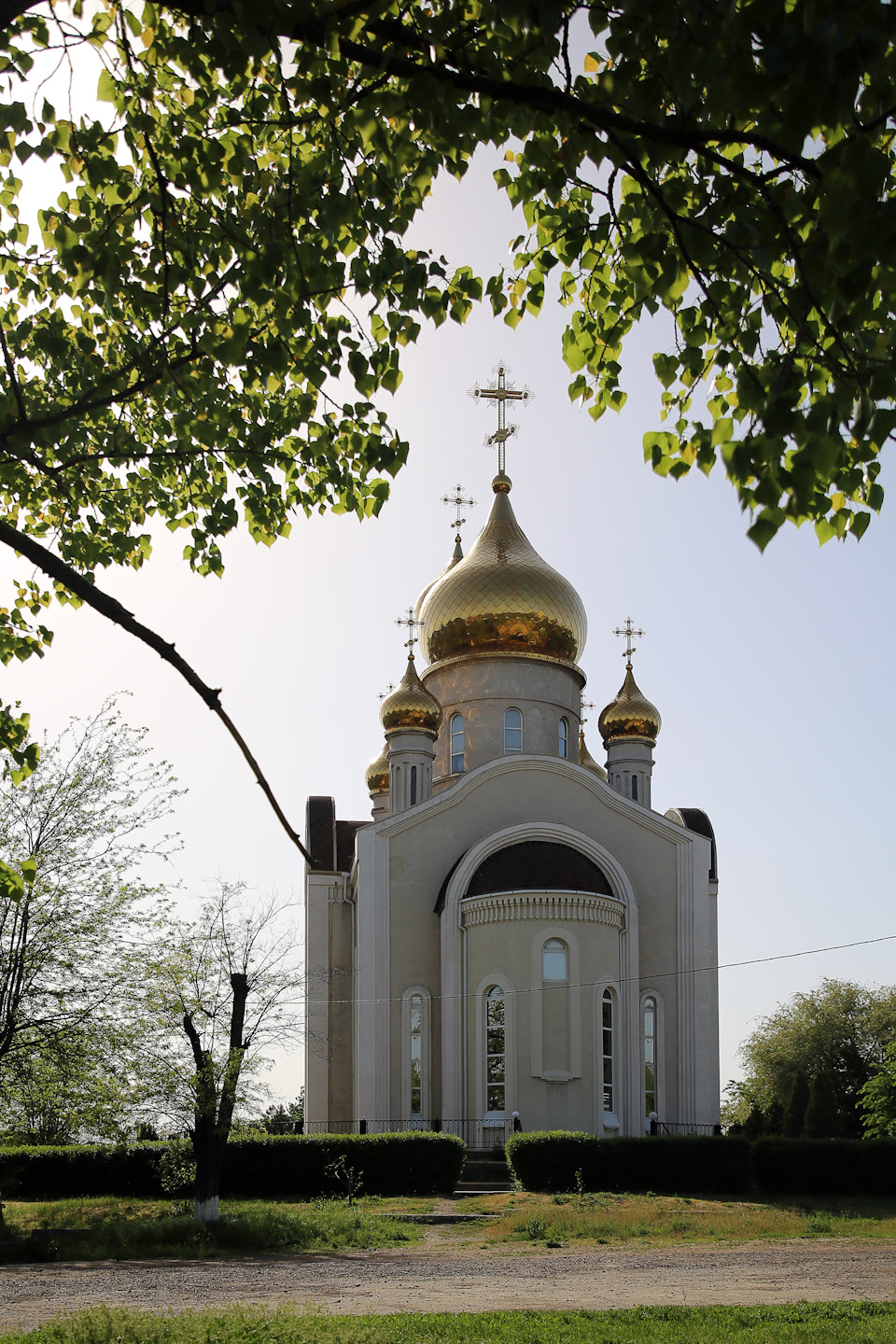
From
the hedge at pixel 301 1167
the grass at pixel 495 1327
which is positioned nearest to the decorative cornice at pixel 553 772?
the hedge at pixel 301 1167

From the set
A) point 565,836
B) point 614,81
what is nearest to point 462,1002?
point 565,836

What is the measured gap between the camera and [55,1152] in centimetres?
2092

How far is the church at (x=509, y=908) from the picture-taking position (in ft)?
77.6

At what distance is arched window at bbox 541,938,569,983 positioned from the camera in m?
23.6

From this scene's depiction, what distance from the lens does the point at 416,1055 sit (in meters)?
25.0

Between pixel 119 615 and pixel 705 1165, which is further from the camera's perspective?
pixel 705 1165

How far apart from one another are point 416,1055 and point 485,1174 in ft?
12.0

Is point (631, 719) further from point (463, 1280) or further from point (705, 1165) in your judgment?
point (463, 1280)

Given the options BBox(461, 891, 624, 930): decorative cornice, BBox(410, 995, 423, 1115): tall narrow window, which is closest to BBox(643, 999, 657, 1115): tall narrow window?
BBox(461, 891, 624, 930): decorative cornice

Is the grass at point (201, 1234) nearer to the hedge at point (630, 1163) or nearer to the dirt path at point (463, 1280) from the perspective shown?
the dirt path at point (463, 1280)

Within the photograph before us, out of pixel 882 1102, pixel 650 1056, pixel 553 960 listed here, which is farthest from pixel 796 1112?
pixel 553 960

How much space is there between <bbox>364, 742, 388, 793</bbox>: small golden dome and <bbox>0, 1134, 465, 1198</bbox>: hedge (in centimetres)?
1577

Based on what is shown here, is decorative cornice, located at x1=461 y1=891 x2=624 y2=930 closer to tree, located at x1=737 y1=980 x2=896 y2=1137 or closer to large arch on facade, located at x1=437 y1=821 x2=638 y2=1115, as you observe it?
large arch on facade, located at x1=437 y1=821 x2=638 y2=1115

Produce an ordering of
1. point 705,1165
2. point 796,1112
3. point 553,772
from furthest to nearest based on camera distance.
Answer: point 796,1112, point 553,772, point 705,1165
